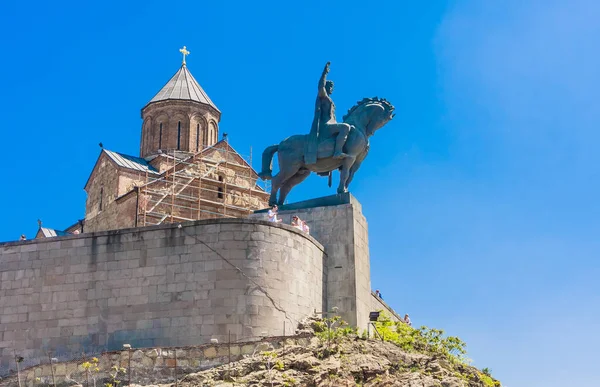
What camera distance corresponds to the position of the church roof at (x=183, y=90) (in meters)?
46.1

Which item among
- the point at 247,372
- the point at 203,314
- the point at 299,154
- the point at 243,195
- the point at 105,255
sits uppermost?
the point at 243,195

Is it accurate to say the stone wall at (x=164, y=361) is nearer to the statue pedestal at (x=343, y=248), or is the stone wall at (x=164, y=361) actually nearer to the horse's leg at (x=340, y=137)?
the statue pedestal at (x=343, y=248)

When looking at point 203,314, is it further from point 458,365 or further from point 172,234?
point 458,365

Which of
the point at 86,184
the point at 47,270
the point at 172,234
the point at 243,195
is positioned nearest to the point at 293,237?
the point at 172,234

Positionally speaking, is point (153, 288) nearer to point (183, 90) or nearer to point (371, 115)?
point (371, 115)

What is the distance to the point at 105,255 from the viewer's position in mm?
22281

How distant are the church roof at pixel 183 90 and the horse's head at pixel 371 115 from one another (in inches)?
840

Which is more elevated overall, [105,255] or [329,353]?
[105,255]

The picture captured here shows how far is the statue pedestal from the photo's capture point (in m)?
23.7

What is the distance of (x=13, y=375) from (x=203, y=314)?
445cm

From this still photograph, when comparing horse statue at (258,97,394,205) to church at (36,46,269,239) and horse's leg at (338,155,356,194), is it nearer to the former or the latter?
horse's leg at (338,155,356,194)

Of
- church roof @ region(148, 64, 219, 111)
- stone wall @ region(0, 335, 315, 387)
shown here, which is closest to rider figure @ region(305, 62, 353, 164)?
stone wall @ region(0, 335, 315, 387)

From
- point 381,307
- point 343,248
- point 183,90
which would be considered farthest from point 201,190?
point 343,248

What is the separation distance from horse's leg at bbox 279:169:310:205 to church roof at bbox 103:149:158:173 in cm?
1798
